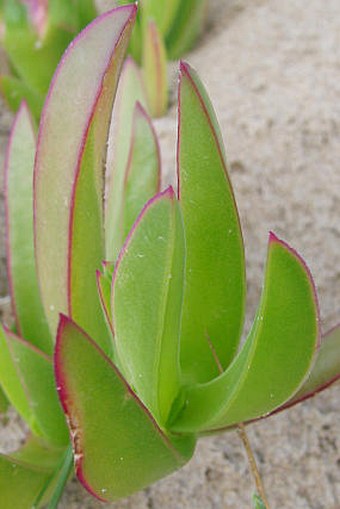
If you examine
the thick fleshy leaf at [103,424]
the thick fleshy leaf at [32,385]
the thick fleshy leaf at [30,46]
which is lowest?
the thick fleshy leaf at [32,385]

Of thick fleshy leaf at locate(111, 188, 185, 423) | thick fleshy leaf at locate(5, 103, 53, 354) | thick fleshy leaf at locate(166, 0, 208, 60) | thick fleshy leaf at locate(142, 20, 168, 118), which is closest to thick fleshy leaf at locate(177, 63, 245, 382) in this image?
thick fleshy leaf at locate(111, 188, 185, 423)

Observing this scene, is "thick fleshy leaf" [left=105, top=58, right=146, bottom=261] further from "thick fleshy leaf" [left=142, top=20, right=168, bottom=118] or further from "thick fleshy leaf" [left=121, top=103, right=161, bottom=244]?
"thick fleshy leaf" [left=142, top=20, right=168, bottom=118]

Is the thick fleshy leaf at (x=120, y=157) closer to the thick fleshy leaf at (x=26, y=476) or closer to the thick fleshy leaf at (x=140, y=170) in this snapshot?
the thick fleshy leaf at (x=140, y=170)

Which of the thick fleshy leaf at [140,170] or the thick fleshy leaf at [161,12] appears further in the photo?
the thick fleshy leaf at [161,12]

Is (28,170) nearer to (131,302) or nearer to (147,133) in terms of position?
(147,133)

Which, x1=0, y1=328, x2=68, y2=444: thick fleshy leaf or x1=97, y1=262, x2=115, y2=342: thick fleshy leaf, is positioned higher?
x1=97, y1=262, x2=115, y2=342: thick fleshy leaf

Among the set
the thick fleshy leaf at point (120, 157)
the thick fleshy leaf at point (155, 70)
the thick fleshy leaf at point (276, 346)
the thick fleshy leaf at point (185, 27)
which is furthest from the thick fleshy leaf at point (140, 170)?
the thick fleshy leaf at point (185, 27)

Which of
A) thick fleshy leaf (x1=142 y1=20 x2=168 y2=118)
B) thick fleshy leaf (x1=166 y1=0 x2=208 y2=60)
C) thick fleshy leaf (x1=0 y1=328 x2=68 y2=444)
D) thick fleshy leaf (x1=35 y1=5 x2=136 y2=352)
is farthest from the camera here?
thick fleshy leaf (x1=166 y1=0 x2=208 y2=60)

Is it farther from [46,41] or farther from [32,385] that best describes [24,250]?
[46,41]
